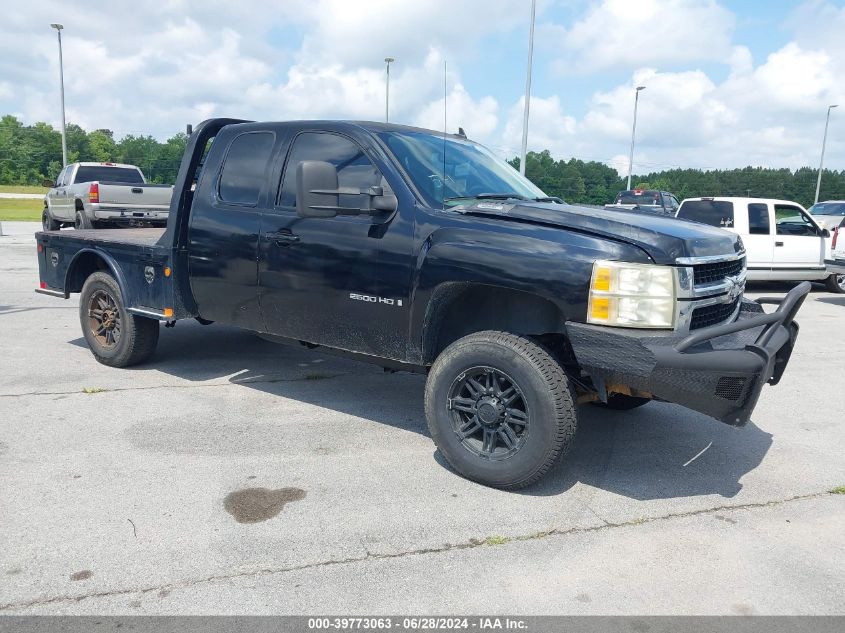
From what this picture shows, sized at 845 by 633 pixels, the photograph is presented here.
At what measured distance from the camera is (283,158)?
4.80m

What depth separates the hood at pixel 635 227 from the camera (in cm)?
348

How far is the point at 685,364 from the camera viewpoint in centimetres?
333

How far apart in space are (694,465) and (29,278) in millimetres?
11453

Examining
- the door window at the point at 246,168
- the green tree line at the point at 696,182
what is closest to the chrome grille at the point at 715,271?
the door window at the point at 246,168

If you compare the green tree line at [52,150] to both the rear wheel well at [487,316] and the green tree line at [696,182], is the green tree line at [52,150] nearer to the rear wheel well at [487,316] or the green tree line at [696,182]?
the green tree line at [696,182]

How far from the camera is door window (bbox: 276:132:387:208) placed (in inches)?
172

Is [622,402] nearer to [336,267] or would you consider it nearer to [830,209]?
[336,267]

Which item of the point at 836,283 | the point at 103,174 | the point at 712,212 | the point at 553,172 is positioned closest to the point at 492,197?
the point at 712,212

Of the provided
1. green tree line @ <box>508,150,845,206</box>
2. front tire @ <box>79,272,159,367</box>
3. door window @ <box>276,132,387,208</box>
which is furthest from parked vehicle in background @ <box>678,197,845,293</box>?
green tree line @ <box>508,150,845,206</box>

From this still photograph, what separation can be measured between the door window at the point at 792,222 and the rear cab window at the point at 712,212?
33.9 inches

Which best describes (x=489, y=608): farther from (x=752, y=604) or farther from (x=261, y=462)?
(x=261, y=462)

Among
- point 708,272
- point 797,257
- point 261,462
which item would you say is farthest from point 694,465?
point 797,257

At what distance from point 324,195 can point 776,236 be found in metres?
10.8

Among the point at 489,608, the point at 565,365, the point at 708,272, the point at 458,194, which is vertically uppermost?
the point at 458,194
